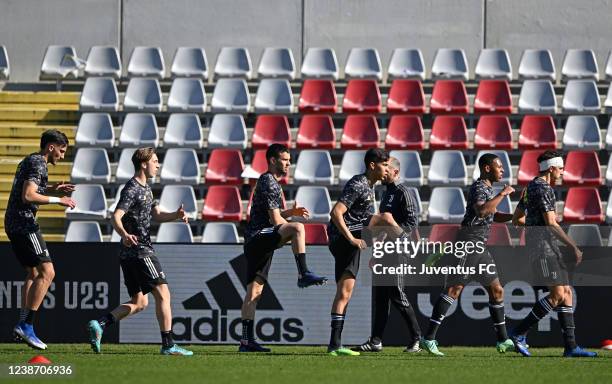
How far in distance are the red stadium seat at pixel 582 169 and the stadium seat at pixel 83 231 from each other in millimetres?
7578

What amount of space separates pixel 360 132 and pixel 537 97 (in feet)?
10.4

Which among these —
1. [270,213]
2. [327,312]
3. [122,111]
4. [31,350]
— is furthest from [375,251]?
[122,111]

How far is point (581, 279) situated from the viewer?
13.3m

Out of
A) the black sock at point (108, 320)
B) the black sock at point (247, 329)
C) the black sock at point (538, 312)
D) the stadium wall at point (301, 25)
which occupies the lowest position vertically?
the black sock at point (247, 329)

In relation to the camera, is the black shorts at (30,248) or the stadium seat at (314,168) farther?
the stadium seat at (314,168)

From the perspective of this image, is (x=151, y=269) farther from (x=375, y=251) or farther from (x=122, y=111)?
(x=122, y=111)

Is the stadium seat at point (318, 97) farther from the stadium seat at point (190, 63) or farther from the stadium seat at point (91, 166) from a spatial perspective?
the stadium seat at point (91, 166)

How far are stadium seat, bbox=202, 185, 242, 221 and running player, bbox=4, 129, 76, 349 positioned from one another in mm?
7043

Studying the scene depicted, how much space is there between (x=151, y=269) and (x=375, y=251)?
2.98 m

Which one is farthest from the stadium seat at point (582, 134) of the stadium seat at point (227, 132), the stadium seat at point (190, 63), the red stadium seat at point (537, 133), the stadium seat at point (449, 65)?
the stadium seat at point (190, 63)

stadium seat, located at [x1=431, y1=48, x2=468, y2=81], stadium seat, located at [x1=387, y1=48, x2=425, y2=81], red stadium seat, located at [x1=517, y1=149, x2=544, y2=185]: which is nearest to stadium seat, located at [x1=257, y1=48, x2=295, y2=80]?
stadium seat, located at [x1=387, y1=48, x2=425, y2=81]

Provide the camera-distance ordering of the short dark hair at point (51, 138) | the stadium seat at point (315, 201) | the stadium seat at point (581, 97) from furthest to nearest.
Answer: the stadium seat at point (581, 97)
the stadium seat at point (315, 201)
the short dark hair at point (51, 138)

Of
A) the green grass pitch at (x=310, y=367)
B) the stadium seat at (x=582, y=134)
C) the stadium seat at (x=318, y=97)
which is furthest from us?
the stadium seat at (x=318, y=97)

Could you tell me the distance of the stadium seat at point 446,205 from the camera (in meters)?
18.2
